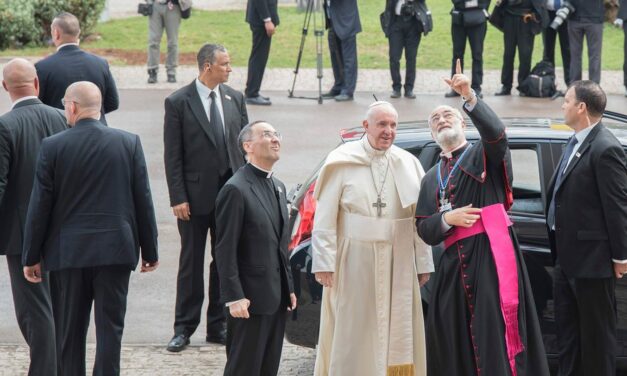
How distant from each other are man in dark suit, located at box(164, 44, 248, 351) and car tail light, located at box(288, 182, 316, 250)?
959 millimetres

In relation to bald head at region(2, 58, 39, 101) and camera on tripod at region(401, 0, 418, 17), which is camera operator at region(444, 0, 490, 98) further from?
bald head at region(2, 58, 39, 101)

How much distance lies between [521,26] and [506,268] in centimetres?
1198

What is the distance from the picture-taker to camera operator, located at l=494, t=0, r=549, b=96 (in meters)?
17.8

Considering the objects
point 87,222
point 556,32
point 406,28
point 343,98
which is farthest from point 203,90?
point 556,32

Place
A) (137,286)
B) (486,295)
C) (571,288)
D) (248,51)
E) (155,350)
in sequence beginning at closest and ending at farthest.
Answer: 1. (486,295)
2. (571,288)
3. (155,350)
4. (137,286)
5. (248,51)

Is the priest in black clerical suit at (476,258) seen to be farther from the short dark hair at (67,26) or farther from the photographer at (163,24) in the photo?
the photographer at (163,24)

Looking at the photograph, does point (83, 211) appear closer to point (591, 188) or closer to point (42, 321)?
point (42, 321)

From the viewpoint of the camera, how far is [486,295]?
6.59 metres

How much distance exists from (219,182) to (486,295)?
2581 millimetres

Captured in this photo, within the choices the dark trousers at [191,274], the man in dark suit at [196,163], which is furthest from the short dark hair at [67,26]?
the dark trousers at [191,274]

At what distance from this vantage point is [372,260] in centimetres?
690

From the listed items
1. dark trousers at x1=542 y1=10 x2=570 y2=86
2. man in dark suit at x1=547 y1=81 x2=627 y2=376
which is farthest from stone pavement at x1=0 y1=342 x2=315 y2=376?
dark trousers at x1=542 y1=10 x2=570 y2=86

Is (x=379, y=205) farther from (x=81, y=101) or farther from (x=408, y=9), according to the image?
(x=408, y=9)

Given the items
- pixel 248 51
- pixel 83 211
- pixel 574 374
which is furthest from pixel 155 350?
pixel 248 51
